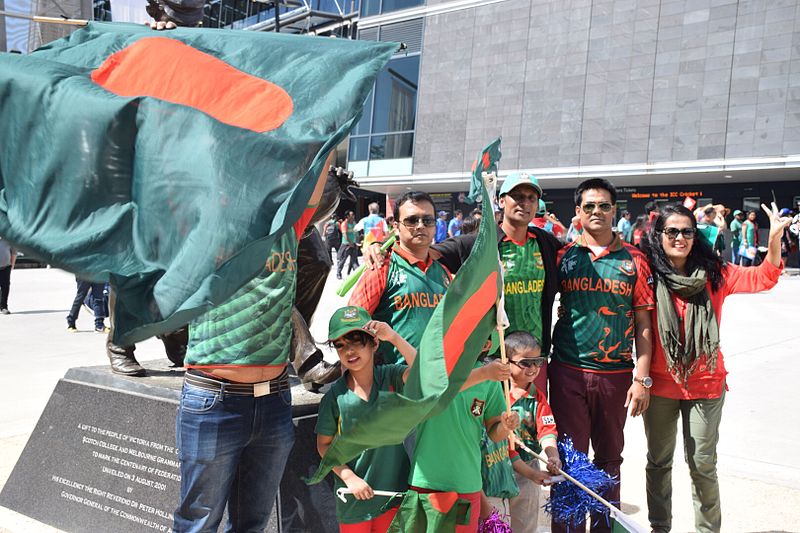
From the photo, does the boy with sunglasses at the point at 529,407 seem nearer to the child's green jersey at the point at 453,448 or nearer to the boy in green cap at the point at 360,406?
the child's green jersey at the point at 453,448

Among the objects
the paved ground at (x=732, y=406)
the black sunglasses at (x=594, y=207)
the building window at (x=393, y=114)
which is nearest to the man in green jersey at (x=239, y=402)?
the black sunglasses at (x=594, y=207)

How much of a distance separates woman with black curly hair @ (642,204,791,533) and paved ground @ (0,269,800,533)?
568 millimetres

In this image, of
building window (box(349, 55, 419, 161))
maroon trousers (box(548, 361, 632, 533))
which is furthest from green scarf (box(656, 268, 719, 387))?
building window (box(349, 55, 419, 161))

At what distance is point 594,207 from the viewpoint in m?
3.87

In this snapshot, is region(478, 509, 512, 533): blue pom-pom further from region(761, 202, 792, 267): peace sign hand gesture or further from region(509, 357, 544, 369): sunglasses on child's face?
region(761, 202, 792, 267): peace sign hand gesture

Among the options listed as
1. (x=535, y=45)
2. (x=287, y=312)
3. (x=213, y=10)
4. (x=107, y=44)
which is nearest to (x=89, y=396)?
(x=287, y=312)

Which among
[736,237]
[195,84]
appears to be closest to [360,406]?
[195,84]

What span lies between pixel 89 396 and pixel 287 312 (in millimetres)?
1981

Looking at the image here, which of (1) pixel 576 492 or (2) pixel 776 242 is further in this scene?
(2) pixel 776 242

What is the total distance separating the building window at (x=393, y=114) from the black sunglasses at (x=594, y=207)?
2975 cm

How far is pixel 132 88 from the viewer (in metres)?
2.46

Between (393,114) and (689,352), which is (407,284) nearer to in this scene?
(689,352)

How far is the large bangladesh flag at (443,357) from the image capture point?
102 inches

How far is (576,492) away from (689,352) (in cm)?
108
